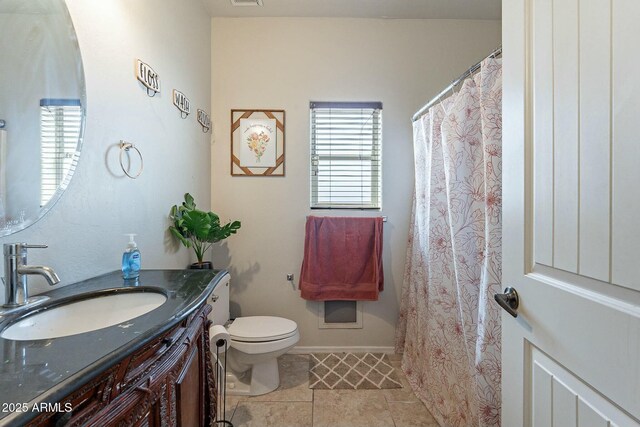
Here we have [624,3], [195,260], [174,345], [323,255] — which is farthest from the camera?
[323,255]

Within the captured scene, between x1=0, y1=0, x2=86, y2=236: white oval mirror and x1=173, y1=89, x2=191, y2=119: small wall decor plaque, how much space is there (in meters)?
0.63

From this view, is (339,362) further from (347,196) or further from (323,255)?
(347,196)

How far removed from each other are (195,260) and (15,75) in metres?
1.32

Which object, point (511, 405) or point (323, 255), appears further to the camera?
point (323, 255)

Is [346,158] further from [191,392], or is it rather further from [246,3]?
[191,392]

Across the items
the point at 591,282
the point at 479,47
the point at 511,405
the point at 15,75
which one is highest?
the point at 479,47

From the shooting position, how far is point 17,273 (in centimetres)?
68

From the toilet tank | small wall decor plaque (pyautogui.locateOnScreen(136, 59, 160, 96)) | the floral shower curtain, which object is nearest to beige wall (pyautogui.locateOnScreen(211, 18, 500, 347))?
the floral shower curtain

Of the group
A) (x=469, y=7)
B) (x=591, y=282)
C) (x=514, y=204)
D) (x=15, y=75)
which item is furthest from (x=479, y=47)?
(x=15, y=75)

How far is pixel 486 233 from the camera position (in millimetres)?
1095

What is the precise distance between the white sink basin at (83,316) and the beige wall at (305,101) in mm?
1220

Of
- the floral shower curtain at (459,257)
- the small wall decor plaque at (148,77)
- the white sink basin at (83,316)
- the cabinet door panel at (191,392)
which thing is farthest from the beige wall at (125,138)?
the floral shower curtain at (459,257)

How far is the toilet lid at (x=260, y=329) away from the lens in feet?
5.09

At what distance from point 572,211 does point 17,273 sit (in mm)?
1386
